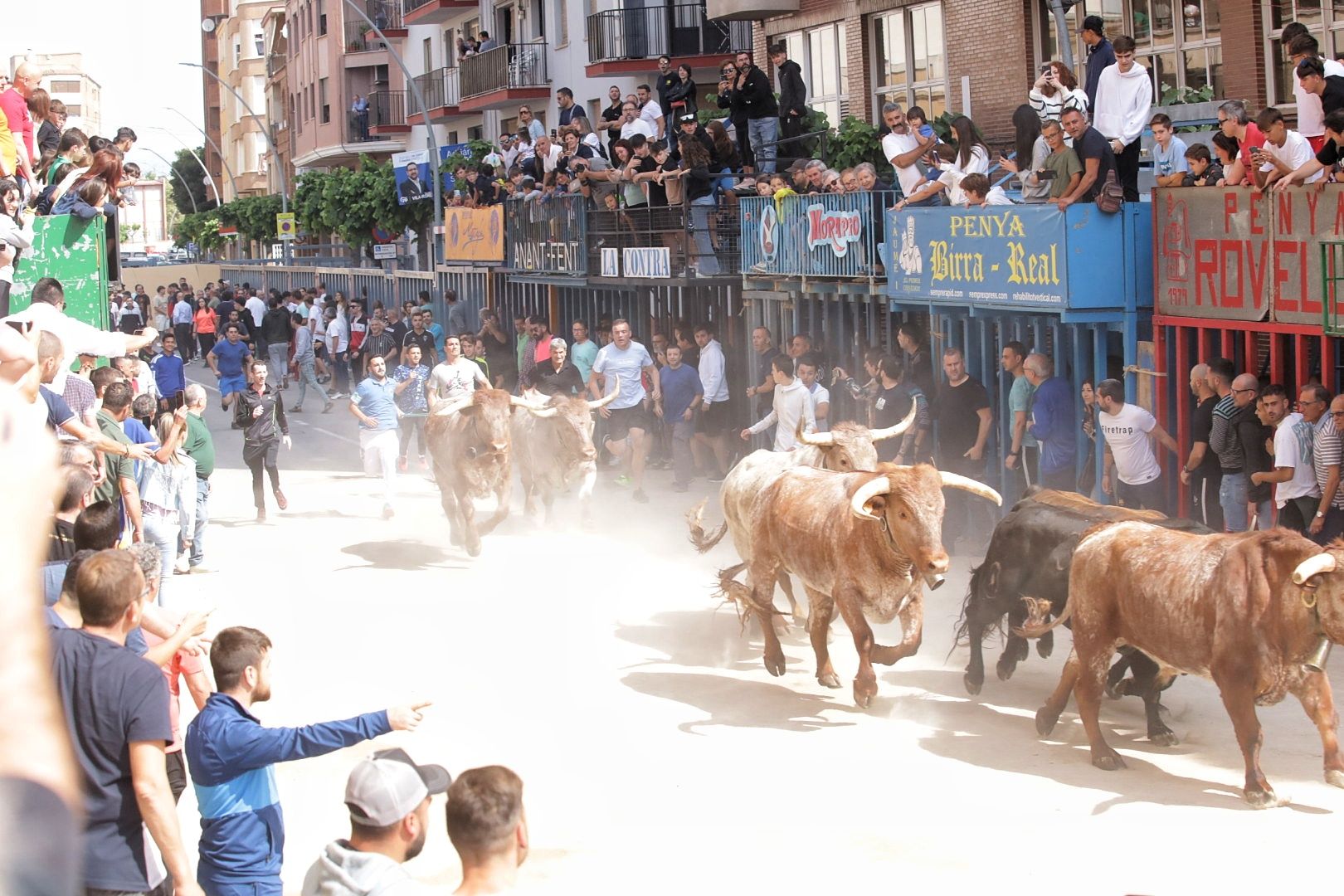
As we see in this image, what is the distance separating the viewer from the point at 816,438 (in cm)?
1140

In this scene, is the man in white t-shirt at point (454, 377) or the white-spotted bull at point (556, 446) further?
the man in white t-shirt at point (454, 377)

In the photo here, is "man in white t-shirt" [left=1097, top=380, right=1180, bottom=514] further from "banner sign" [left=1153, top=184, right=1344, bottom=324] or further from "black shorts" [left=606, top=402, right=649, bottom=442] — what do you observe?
"black shorts" [left=606, top=402, right=649, bottom=442]

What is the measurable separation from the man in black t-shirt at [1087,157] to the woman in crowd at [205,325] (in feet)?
92.8

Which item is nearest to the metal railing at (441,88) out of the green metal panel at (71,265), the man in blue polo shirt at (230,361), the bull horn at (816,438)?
the man in blue polo shirt at (230,361)

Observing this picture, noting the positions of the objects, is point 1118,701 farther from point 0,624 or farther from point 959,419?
point 0,624

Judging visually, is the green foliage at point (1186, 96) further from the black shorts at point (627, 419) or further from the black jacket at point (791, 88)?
the black shorts at point (627, 419)

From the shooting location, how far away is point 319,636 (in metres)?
12.0

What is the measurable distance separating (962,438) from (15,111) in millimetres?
9467

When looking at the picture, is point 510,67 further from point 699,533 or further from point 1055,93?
point 699,533

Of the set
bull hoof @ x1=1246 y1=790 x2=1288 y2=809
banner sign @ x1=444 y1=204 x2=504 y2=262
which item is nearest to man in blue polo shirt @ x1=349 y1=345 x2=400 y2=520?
banner sign @ x1=444 y1=204 x2=504 y2=262

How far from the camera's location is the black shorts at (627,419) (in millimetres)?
18562

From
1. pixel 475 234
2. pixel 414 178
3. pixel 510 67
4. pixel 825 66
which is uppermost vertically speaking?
pixel 510 67

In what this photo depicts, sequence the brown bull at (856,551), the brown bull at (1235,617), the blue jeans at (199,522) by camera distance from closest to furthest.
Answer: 1. the brown bull at (1235,617)
2. the brown bull at (856,551)
3. the blue jeans at (199,522)

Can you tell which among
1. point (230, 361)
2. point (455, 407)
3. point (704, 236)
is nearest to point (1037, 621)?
point (455, 407)
